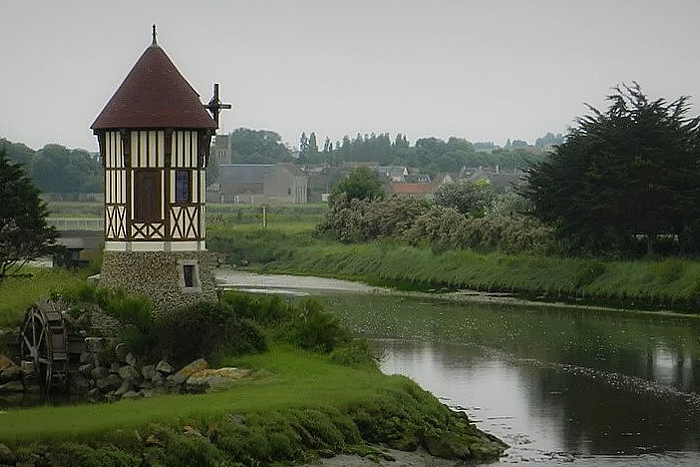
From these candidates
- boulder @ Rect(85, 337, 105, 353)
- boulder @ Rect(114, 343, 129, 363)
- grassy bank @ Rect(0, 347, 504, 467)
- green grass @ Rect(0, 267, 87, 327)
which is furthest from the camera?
green grass @ Rect(0, 267, 87, 327)

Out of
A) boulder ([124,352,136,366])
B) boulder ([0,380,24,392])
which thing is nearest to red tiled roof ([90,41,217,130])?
boulder ([124,352,136,366])

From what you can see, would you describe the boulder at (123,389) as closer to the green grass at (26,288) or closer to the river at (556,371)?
the green grass at (26,288)

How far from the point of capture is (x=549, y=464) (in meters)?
25.4

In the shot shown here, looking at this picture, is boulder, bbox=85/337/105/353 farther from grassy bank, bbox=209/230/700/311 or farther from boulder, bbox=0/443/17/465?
grassy bank, bbox=209/230/700/311

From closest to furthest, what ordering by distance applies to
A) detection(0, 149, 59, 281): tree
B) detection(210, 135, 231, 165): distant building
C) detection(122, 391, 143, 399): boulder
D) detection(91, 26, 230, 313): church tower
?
detection(122, 391, 143, 399): boulder, detection(91, 26, 230, 313): church tower, detection(0, 149, 59, 281): tree, detection(210, 135, 231, 165): distant building

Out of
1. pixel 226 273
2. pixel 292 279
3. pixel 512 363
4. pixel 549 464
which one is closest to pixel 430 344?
pixel 512 363

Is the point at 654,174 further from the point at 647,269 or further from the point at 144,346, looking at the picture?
the point at 144,346

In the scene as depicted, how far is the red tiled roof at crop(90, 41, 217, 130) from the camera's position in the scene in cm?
3469

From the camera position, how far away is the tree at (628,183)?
59688 millimetres

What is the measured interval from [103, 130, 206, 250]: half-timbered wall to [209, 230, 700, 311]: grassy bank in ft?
82.9

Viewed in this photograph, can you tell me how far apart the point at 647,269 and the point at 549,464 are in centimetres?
3380

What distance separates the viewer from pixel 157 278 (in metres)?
34.8

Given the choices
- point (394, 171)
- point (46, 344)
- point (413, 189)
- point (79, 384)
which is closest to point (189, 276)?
point (79, 384)

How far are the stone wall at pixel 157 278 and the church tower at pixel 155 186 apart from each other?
0.03 meters
